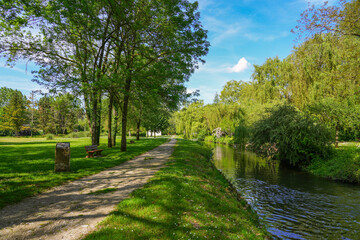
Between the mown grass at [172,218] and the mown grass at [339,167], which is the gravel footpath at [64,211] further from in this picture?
the mown grass at [339,167]

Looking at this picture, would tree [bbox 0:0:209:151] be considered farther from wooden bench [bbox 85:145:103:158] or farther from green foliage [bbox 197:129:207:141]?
green foliage [bbox 197:129:207:141]

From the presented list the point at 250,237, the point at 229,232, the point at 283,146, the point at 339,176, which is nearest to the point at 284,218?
the point at 250,237

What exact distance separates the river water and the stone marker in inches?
400

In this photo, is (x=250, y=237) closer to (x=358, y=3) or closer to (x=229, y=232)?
(x=229, y=232)

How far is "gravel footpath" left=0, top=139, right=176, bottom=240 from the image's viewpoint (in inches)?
161

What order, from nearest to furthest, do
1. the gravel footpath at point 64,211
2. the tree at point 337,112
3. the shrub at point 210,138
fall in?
the gravel footpath at point 64,211, the tree at point 337,112, the shrub at point 210,138

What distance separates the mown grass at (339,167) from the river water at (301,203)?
2.56ft

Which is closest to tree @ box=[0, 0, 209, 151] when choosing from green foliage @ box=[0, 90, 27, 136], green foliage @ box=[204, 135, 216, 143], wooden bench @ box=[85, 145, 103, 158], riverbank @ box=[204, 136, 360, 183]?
wooden bench @ box=[85, 145, 103, 158]

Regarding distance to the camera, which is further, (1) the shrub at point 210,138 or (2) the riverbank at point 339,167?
(1) the shrub at point 210,138

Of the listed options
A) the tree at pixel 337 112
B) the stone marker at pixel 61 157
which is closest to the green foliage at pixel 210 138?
the tree at pixel 337 112

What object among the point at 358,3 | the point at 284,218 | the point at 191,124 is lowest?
the point at 284,218

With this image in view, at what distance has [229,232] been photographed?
16.2 ft

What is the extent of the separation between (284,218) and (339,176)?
9.47 metres

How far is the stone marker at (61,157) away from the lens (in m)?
9.20
